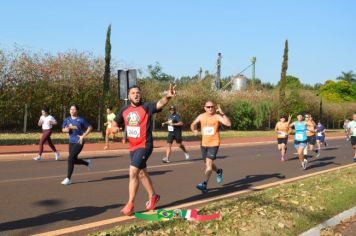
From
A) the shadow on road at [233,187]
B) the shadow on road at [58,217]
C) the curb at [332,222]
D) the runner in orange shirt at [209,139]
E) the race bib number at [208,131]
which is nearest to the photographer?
the curb at [332,222]

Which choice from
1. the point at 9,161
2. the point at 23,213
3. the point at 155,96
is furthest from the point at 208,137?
the point at 155,96

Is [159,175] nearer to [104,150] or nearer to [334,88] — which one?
[104,150]

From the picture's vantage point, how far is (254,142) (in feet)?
94.2

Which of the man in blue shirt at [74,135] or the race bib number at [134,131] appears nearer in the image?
the race bib number at [134,131]

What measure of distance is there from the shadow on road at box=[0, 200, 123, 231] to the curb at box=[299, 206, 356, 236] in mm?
3136

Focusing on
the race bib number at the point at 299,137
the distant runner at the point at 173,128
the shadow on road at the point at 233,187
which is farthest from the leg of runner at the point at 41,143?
the race bib number at the point at 299,137

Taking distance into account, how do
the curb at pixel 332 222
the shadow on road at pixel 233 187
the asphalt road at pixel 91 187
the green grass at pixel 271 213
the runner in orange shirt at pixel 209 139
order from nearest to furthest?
1. the green grass at pixel 271 213
2. the curb at pixel 332 222
3. the asphalt road at pixel 91 187
4. the shadow on road at pixel 233 187
5. the runner in orange shirt at pixel 209 139

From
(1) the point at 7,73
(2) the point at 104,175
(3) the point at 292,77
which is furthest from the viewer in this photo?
(3) the point at 292,77

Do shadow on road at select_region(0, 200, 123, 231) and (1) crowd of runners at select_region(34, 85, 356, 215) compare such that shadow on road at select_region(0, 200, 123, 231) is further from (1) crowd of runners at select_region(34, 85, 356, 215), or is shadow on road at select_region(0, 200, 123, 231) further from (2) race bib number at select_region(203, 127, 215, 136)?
(2) race bib number at select_region(203, 127, 215, 136)

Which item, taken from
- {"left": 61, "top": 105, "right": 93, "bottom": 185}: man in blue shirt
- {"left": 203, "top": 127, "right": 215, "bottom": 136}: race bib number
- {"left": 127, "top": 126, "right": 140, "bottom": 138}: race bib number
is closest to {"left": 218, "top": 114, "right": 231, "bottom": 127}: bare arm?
{"left": 203, "top": 127, "right": 215, "bottom": 136}: race bib number

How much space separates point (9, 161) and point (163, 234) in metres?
11.5

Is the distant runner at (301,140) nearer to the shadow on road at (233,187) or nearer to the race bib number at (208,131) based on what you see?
the shadow on road at (233,187)

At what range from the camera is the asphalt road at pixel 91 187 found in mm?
6840

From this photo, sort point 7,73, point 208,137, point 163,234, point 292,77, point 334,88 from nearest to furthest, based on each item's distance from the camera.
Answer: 1. point 163,234
2. point 208,137
3. point 7,73
4. point 334,88
5. point 292,77
